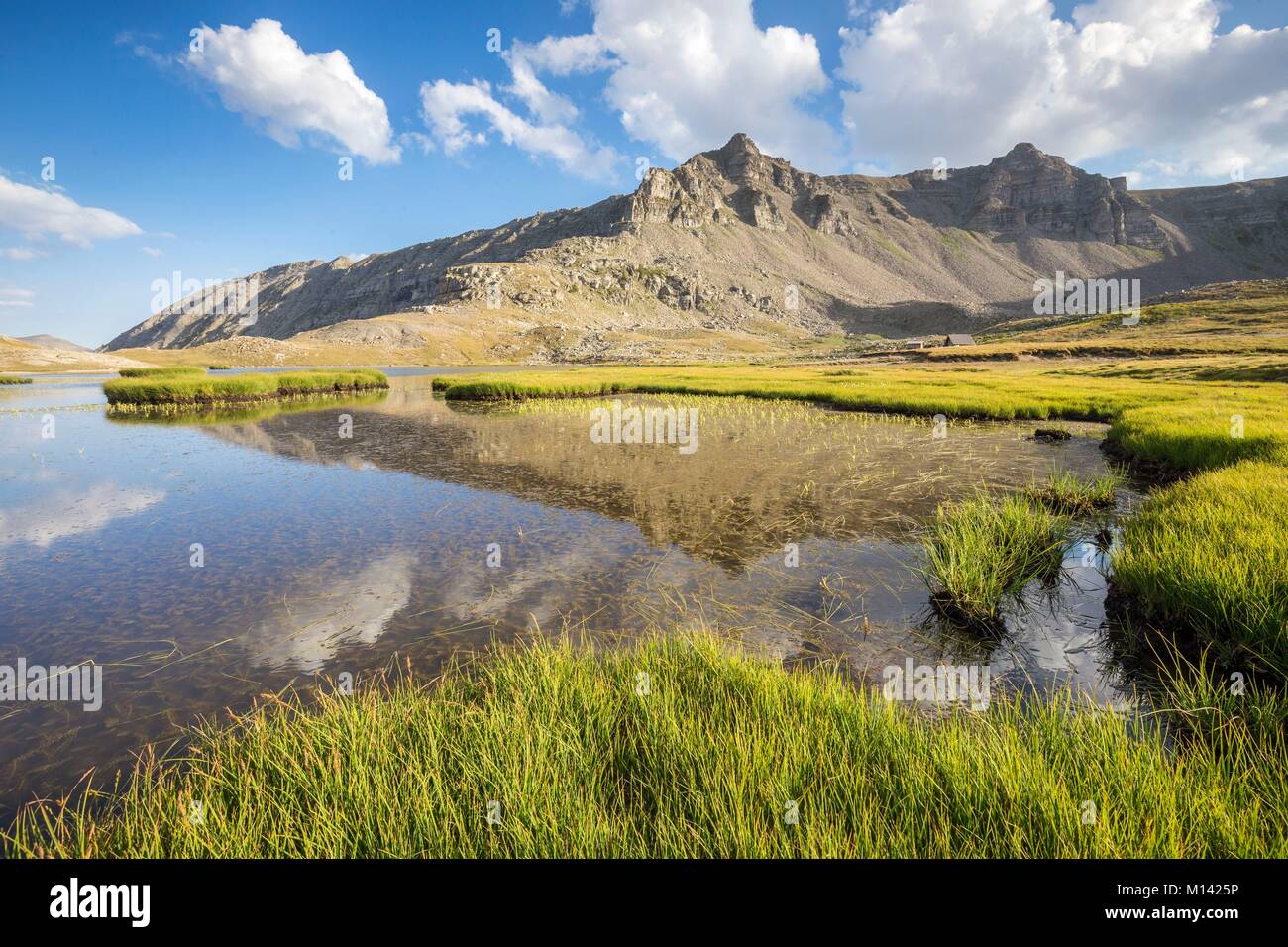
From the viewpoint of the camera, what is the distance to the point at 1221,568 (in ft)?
24.6

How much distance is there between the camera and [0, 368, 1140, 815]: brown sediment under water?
749 cm

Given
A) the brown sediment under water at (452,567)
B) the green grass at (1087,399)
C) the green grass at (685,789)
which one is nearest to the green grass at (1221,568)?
the brown sediment under water at (452,567)

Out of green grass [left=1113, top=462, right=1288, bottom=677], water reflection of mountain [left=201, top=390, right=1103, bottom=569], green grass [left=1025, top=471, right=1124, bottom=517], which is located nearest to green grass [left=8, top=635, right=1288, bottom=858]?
green grass [left=1113, top=462, right=1288, bottom=677]

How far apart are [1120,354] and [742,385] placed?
206ft

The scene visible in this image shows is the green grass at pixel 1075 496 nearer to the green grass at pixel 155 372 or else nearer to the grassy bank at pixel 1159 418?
Result: the grassy bank at pixel 1159 418

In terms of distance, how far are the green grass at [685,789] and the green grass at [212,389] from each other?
179 ft

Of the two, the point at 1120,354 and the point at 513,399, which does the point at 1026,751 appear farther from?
the point at 1120,354

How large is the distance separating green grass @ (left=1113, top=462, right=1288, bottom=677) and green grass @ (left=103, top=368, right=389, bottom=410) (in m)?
59.7

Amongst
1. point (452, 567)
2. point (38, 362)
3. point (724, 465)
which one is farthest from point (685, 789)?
point (38, 362)

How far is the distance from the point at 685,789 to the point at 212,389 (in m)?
58.9

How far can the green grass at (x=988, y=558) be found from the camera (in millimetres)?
8938
